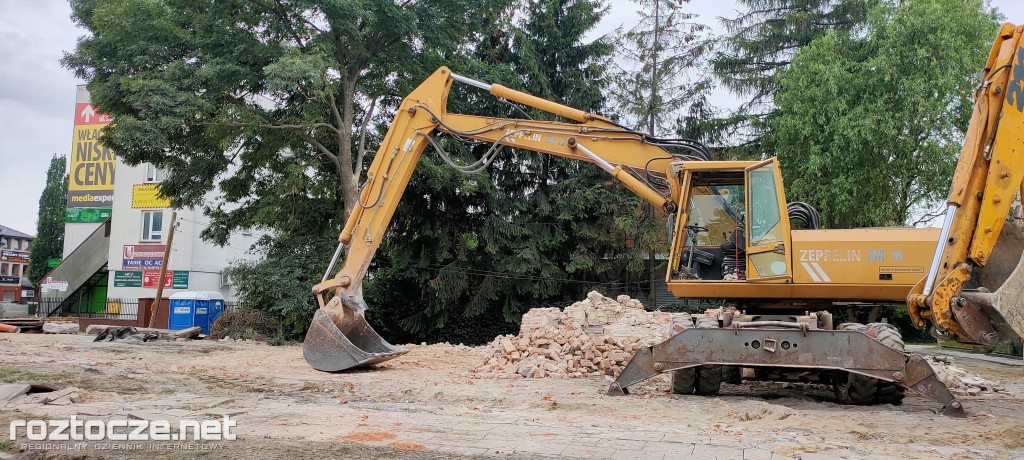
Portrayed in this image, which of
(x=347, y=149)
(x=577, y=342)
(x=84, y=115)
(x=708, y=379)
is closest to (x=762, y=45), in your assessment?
(x=347, y=149)

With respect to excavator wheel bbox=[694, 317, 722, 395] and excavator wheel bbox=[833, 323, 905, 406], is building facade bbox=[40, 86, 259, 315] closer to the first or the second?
excavator wheel bbox=[694, 317, 722, 395]

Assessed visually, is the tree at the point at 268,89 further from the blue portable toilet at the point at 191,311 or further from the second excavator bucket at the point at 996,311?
the second excavator bucket at the point at 996,311

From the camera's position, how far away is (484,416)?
7.35 meters

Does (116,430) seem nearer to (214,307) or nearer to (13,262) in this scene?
(214,307)

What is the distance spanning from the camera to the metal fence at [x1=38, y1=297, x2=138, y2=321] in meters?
31.2

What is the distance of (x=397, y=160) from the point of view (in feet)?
39.1

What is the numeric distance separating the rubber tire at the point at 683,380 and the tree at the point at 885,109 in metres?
13.4

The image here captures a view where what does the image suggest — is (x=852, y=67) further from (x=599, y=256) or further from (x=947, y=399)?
(x=947, y=399)

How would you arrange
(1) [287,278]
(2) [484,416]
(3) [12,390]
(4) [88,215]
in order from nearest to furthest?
(3) [12,390] → (2) [484,416] → (1) [287,278] → (4) [88,215]

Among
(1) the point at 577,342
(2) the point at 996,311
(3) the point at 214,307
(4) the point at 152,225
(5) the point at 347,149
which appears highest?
(5) the point at 347,149

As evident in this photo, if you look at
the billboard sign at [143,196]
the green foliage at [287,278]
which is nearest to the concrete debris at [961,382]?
the green foliage at [287,278]

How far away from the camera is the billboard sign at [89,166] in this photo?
36.5 meters

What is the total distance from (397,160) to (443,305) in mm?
11675

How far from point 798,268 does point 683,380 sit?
185 centimetres
